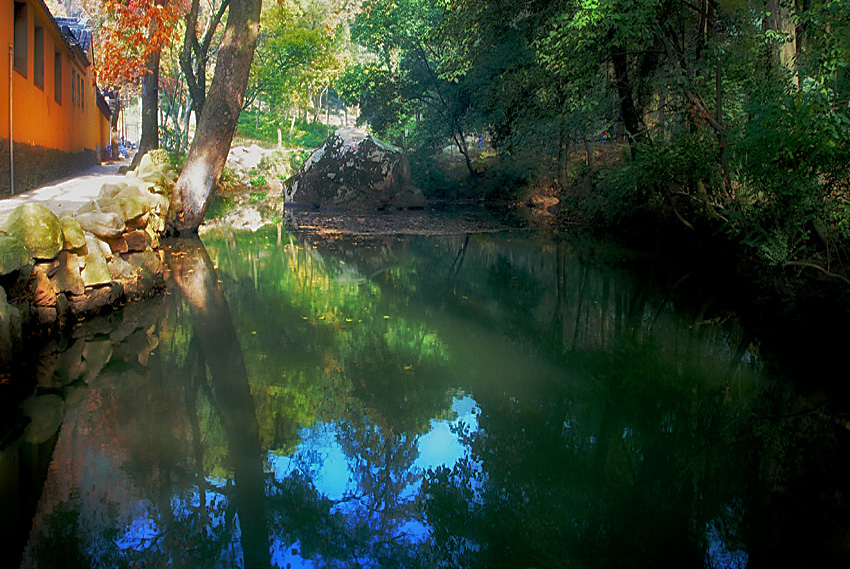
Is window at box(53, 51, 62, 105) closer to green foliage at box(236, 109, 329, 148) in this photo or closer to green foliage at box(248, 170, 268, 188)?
green foliage at box(248, 170, 268, 188)

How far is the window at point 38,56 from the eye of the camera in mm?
A: 17922

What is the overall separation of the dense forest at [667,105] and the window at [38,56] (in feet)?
9.48

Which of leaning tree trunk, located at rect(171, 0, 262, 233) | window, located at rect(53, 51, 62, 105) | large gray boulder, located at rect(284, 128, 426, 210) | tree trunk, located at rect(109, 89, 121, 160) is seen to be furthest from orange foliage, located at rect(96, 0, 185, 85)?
tree trunk, located at rect(109, 89, 121, 160)

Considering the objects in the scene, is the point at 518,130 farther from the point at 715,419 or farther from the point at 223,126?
the point at 715,419

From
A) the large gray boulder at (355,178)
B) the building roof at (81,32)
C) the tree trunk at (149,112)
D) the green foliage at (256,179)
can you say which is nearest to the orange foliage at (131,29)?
the tree trunk at (149,112)

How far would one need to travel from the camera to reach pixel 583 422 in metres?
5.47

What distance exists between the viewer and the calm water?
378 centimetres

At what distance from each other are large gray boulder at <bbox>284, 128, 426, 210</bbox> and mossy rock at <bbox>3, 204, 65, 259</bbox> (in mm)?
16814

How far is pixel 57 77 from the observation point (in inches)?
844

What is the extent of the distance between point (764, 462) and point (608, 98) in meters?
11.7

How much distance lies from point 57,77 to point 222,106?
1004 cm

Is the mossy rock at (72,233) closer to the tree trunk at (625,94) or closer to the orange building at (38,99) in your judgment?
the orange building at (38,99)

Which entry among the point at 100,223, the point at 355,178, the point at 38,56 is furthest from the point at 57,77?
the point at 100,223

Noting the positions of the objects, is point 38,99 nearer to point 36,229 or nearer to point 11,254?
point 36,229
